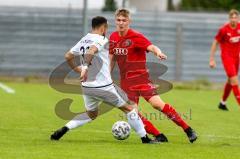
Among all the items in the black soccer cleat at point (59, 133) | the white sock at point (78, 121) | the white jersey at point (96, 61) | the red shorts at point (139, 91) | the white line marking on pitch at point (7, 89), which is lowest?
the white line marking on pitch at point (7, 89)

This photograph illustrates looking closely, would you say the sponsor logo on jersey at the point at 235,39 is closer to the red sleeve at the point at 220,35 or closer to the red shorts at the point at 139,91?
the red sleeve at the point at 220,35

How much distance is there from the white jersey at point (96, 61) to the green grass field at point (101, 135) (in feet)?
2.92

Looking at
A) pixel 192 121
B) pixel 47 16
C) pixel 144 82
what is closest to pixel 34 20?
pixel 47 16

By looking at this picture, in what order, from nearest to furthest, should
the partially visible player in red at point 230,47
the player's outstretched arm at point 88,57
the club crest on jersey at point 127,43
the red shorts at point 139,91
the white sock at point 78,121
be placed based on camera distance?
the player's outstretched arm at point 88,57 → the white sock at point 78,121 → the club crest on jersey at point 127,43 → the red shorts at point 139,91 → the partially visible player in red at point 230,47

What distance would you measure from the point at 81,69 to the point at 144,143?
58.0 inches

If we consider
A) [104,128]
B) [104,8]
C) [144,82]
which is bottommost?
[104,8]

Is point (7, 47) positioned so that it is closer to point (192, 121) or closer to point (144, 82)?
point (192, 121)

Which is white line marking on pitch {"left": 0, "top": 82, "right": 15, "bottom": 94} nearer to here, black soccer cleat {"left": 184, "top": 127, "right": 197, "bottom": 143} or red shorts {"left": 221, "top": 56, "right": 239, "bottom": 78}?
red shorts {"left": 221, "top": 56, "right": 239, "bottom": 78}

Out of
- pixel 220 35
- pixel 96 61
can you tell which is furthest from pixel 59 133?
pixel 220 35

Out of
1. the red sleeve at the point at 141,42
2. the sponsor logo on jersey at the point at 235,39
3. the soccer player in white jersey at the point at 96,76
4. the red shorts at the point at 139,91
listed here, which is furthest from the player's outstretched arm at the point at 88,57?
the sponsor logo on jersey at the point at 235,39

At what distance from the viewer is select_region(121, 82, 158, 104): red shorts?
1202cm

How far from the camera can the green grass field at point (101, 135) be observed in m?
10.4

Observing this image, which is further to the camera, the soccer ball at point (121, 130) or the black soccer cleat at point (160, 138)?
the black soccer cleat at point (160, 138)

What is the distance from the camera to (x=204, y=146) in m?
11.5
